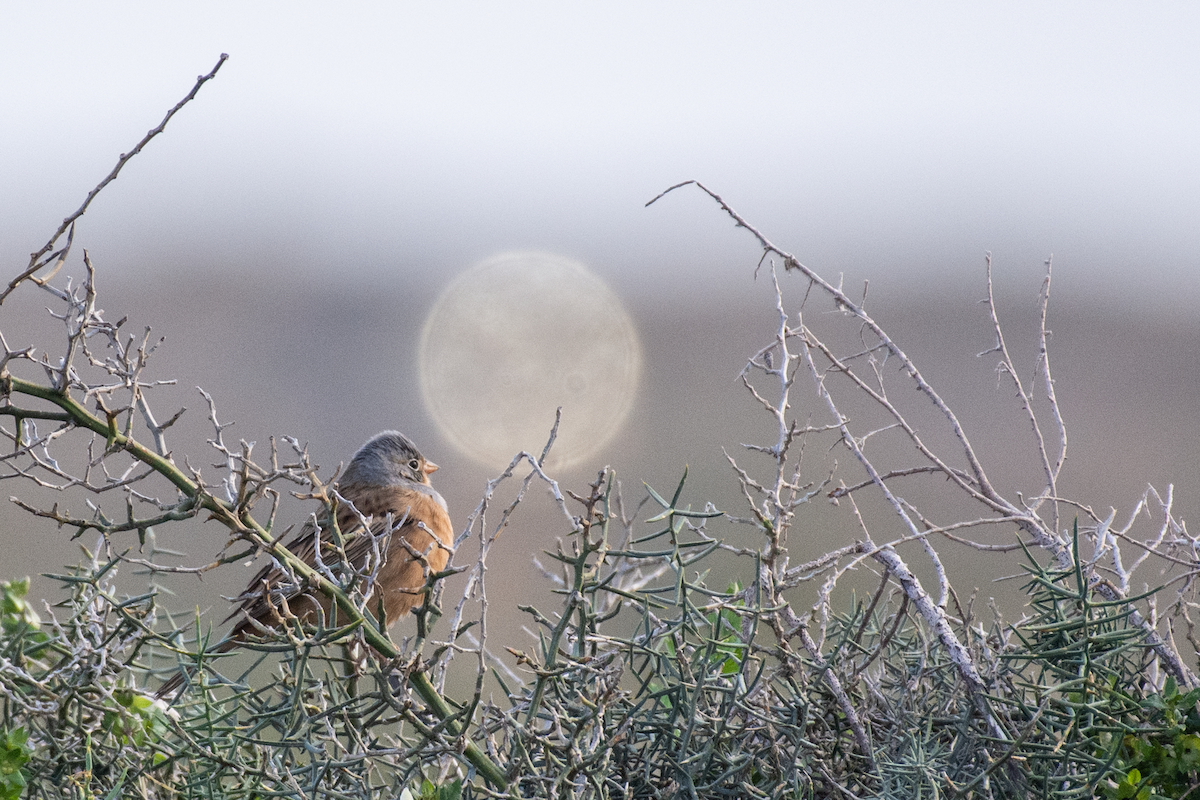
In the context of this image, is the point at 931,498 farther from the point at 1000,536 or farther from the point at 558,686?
→ the point at 558,686

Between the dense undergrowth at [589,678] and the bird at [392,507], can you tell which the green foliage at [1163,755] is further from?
the bird at [392,507]

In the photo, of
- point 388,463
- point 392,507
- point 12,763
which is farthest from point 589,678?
point 388,463

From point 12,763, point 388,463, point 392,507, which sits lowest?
point 12,763

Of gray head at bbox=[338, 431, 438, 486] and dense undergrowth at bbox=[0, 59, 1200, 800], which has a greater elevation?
gray head at bbox=[338, 431, 438, 486]

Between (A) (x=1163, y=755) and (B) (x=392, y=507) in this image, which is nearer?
(A) (x=1163, y=755)

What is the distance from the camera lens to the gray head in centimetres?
410

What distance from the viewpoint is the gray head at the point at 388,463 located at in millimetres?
4102

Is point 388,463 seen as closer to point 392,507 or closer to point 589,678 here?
point 392,507

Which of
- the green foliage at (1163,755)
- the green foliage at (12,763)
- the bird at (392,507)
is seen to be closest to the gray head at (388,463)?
the bird at (392,507)

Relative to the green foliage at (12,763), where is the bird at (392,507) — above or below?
above

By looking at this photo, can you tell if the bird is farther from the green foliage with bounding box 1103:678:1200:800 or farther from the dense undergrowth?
the green foliage with bounding box 1103:678:1200:800

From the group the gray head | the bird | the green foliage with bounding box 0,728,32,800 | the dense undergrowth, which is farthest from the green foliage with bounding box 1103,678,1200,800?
the gray head

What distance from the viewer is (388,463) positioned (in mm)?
4141

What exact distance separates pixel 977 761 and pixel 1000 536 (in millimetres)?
5992
